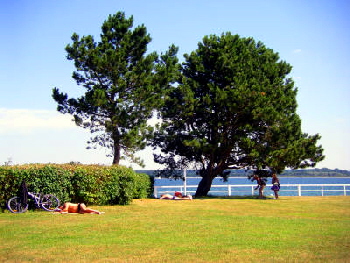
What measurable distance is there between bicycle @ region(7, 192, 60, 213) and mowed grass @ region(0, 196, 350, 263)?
2.14ft

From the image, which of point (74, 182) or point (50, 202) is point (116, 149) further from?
point (50, 202)

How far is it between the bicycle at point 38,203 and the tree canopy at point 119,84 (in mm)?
8713

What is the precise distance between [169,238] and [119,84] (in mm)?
15170

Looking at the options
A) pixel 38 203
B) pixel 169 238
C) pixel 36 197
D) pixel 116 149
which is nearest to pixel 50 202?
pixel 38 203

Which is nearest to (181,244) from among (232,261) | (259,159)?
(232,261)

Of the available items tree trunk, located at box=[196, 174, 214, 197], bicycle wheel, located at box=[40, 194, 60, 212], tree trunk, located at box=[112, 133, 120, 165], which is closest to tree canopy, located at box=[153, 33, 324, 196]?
tree trunk, located at box=[196, 174, 214, 197]

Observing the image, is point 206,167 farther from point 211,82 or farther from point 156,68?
point 156,68

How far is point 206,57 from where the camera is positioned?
27.8 m

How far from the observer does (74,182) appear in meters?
16.2

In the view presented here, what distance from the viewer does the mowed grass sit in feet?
25.5

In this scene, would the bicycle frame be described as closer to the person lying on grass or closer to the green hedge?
the green hedge

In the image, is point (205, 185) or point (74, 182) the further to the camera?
point (205, 185)

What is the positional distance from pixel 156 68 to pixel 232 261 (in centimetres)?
1932

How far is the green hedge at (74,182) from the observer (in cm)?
1473
